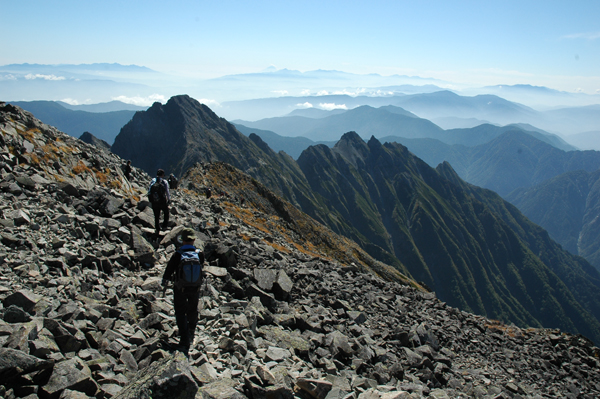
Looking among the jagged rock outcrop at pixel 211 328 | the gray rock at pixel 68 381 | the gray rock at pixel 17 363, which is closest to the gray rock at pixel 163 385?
the jagged rock outcrop at pixel 211 328

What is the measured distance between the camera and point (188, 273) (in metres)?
8.80

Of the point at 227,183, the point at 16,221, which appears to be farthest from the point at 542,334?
the point at 227,183

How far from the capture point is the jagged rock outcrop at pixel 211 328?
7164mm

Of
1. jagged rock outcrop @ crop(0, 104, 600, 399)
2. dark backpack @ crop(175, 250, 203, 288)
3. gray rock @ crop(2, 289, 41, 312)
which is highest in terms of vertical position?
dark backpack @ crop(175, 250, 203, 288)

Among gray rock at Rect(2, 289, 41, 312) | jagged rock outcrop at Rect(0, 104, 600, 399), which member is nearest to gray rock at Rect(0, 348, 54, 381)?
jagged rock outcrop at Rect(0, 104, 600, 399)

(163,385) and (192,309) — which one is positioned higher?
(192,309)

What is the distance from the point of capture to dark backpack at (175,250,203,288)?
28.9 ft

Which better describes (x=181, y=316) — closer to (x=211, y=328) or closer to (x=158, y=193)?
(x=211, y=328)

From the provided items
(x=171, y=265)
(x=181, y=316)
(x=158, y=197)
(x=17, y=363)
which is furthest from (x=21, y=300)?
(x=158, y=197)

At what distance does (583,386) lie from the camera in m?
17.2

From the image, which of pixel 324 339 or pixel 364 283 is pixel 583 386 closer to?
pixel 364 283

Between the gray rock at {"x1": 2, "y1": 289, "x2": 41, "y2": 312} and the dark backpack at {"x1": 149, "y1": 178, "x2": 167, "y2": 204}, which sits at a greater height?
the dark backpack at {"x1": 149, "y1": 178, "x2": 167, "y2": 204}

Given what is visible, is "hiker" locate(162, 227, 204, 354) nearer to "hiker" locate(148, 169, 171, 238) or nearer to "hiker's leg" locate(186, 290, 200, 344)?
"hiker's leg" locate(186, 290, 200, 344)

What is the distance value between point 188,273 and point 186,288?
0.50m
